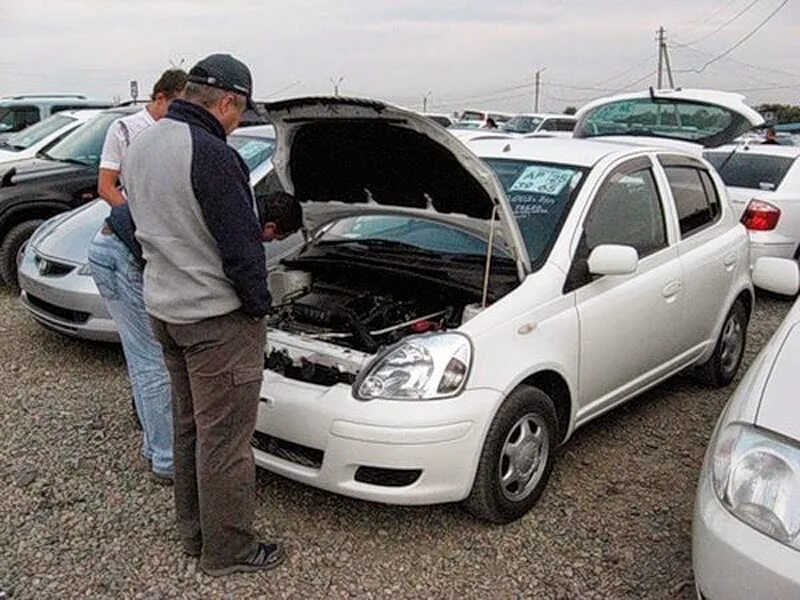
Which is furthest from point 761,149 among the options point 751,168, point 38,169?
point 38,169

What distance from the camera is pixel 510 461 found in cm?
336

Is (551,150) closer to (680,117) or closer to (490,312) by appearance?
(490,312)

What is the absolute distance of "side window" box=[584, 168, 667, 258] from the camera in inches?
153

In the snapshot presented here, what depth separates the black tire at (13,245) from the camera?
6.94 meters

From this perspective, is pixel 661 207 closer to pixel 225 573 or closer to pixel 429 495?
pixel 429 495

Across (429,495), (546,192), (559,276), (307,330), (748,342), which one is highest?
(546,192)

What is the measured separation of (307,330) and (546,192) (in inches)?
53.4

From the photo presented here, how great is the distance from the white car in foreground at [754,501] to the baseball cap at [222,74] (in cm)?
193

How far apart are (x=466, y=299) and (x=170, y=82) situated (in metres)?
1.81

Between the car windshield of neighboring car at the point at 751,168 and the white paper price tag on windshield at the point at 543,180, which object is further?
the car windshield of neighboring car at the point at 751,168

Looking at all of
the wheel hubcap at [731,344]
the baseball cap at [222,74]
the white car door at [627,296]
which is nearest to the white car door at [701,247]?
the white car door at [627,296]

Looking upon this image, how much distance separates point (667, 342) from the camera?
14.1 feet

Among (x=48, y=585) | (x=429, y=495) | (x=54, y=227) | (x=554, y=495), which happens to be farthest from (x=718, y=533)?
(x=54, y=227)

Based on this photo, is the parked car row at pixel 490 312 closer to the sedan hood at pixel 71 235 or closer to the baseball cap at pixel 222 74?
the sedan hood at pixel 71 235
